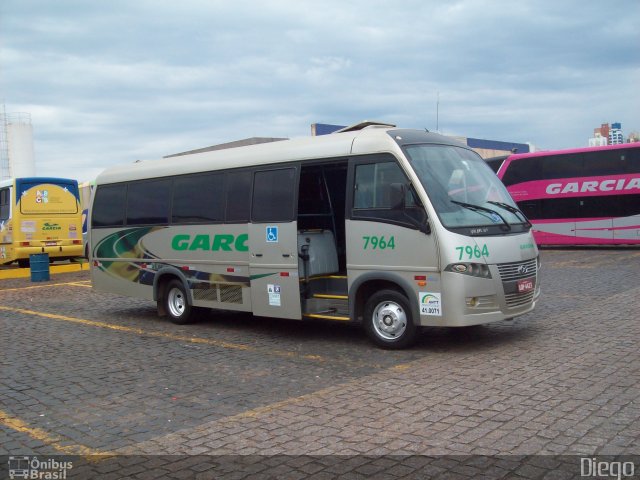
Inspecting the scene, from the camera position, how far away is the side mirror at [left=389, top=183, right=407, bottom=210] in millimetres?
7672

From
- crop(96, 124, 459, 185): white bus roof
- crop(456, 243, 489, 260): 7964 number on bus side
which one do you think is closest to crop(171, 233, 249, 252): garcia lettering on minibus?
crop(96, 124, 459, 185): white bus roof

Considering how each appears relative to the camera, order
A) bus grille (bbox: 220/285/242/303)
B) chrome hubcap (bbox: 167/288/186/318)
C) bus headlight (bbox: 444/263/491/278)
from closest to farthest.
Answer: bus headlight (bbox: 444/263/491/278) < bus grille (bbox: 220/285/242/303) < chrome hubcap (bbox: 167/288/186/318)

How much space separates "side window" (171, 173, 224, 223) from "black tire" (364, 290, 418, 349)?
3062mm

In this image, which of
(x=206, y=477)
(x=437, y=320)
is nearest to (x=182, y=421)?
(x=206, y=477)

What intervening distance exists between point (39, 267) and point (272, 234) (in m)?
12.6

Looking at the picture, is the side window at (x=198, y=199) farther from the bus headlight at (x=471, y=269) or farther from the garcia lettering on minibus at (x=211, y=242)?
the bus headlight at (x=471, y=269)

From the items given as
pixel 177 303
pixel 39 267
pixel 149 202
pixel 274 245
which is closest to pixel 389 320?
pixel 274 245

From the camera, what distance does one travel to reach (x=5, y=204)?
22.2 metres

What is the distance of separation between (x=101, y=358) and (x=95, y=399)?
1.98m

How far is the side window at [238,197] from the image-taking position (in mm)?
9438

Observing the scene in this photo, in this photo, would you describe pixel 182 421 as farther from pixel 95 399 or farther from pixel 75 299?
pixel 75 299

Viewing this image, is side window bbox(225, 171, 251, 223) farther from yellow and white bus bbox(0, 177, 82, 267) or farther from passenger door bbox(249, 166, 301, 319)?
yellow and white bus bbox(0, 177, 82, 267)

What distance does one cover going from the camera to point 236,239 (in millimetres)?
9539

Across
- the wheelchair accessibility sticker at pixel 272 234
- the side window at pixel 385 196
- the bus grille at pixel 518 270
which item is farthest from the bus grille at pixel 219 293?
the bus grille at pixel 518 270
